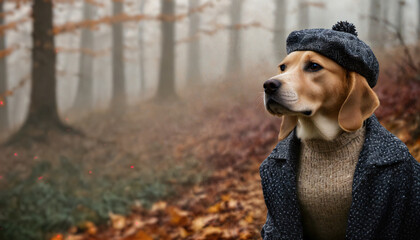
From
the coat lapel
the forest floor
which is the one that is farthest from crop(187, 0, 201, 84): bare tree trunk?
the coat lapel

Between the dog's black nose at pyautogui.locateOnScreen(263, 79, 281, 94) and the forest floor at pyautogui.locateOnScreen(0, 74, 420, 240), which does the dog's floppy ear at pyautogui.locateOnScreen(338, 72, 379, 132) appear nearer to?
the dog's black nose at pyautogui.locateOnScreen(263, 79, 281, 94)

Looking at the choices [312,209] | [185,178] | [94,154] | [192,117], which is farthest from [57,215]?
[192,117]

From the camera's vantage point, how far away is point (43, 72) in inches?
355

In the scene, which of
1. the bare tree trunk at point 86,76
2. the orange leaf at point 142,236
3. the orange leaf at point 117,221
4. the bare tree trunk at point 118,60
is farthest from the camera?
the bare tree trunk at point 86,76

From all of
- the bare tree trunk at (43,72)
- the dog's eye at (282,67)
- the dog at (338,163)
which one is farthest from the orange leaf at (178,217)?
the bare tree trunk at (43,72)

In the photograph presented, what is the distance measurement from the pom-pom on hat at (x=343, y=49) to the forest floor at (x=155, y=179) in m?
0.72

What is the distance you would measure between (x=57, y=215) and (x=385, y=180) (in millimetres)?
4781

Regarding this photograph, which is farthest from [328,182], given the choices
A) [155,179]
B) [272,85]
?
[155,179]

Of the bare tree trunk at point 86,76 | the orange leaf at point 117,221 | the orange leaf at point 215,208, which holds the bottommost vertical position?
the orange leaf at point 117,221

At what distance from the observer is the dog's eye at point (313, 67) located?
7.48ft

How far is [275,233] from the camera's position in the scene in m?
2.46

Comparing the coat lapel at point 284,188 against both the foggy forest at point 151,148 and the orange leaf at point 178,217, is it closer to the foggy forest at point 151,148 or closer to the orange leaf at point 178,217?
the foggy forest at point 151,148

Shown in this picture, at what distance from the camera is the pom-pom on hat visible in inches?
87.0

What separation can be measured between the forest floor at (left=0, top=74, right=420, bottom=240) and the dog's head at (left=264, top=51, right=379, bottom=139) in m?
0.62
